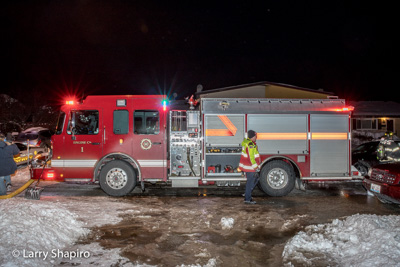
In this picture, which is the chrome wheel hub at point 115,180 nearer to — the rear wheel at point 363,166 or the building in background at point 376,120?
the rear wheel at point 363,166

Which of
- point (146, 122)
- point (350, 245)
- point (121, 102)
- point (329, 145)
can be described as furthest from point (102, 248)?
point (329, 145)

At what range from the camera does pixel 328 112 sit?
938cm

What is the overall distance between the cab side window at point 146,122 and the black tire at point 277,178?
319cm

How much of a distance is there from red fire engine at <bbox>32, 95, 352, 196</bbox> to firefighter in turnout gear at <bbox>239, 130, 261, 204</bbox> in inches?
27.8

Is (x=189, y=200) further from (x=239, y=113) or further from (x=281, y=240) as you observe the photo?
(x=281, y=240)

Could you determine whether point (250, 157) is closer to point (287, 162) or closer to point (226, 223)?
point (287, 162)

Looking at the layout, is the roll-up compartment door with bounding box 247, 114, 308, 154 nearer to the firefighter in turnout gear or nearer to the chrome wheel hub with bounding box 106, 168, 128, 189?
the firefighter in turnout gear

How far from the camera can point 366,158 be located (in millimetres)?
12398

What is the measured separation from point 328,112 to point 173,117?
437 cm

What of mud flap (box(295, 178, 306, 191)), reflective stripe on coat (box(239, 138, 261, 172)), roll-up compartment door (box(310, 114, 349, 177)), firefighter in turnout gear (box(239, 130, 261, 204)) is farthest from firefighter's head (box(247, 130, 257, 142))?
mud flap (box(295, 178, 306, 191))

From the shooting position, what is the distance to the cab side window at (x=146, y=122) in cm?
904

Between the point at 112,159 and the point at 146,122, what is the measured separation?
1373 millimetres

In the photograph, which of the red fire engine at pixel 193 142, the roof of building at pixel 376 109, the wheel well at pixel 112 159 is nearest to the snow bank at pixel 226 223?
the red fire engine at pixel 193 142

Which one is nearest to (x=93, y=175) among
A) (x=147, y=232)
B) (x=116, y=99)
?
(x=116, y=99)
